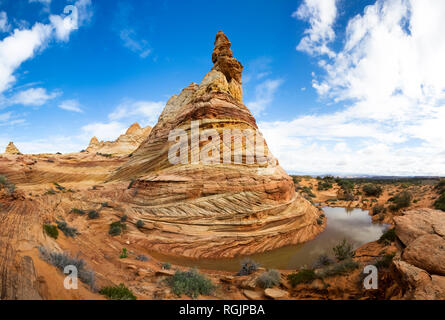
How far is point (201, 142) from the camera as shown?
1448cm

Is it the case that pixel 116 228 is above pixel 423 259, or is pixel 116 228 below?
below

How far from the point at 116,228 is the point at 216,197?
22.0 ft

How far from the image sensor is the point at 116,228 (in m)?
11.4

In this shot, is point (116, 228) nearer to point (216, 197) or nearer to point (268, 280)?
point (216, 197)

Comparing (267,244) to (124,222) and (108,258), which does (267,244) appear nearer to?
(108,258)

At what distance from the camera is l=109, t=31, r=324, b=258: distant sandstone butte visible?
442 inches

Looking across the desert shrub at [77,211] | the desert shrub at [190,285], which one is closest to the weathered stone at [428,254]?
the desert shrub at [190,285]

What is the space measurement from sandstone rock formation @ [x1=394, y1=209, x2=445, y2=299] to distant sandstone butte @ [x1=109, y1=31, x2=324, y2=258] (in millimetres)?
6833

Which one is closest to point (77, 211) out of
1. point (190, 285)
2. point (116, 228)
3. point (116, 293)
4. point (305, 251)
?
point (116, 228)

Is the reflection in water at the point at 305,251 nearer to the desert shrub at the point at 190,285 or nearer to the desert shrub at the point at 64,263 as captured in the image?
the desert shrub at the point at 190,285

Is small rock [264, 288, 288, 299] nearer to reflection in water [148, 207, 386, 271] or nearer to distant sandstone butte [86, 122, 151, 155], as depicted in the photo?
reflection in water [148, 207, 386, 271]

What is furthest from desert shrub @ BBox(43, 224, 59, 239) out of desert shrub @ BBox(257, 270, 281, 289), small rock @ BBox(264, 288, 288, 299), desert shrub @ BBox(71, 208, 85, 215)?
small rock @ BBox(264, 288, 288, 299)

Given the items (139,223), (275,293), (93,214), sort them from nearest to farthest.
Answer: (275,293) < (139,223) < (93,214)
